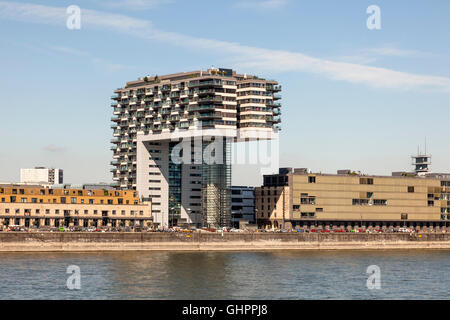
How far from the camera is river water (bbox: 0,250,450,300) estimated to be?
3735 inches

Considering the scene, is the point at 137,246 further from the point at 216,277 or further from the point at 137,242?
the point at 216,277

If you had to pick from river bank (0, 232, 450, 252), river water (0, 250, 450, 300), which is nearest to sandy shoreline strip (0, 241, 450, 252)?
river bank (0, 232, 450, 252)

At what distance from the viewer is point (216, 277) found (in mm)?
118250

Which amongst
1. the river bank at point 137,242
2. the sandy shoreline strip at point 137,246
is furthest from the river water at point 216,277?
the river bank at point 137,242

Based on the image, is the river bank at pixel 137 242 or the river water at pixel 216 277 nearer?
the river water at pixel 216 277

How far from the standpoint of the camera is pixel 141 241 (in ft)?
594

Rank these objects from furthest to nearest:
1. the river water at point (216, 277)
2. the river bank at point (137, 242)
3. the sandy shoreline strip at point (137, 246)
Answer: the river bank at point (137, 242)
the sandy shoreline strip at point (137, 246)
the river water at point (216, 277)

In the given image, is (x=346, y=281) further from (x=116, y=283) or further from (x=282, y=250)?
(x=282, y=250)

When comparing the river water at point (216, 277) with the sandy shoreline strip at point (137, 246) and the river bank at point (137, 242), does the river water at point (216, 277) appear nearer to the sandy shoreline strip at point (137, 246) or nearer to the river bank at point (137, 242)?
the sandy shoreline strip at point (137, 246)

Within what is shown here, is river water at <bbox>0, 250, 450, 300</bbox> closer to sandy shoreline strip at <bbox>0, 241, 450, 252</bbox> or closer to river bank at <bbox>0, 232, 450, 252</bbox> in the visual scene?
sandy shoreline strip at <bbox>0, 241, 450, 252</bbox>

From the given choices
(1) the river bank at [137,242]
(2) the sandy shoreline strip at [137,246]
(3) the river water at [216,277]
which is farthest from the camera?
(1) the river bank at [137,242]

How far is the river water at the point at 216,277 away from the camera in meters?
94.9
